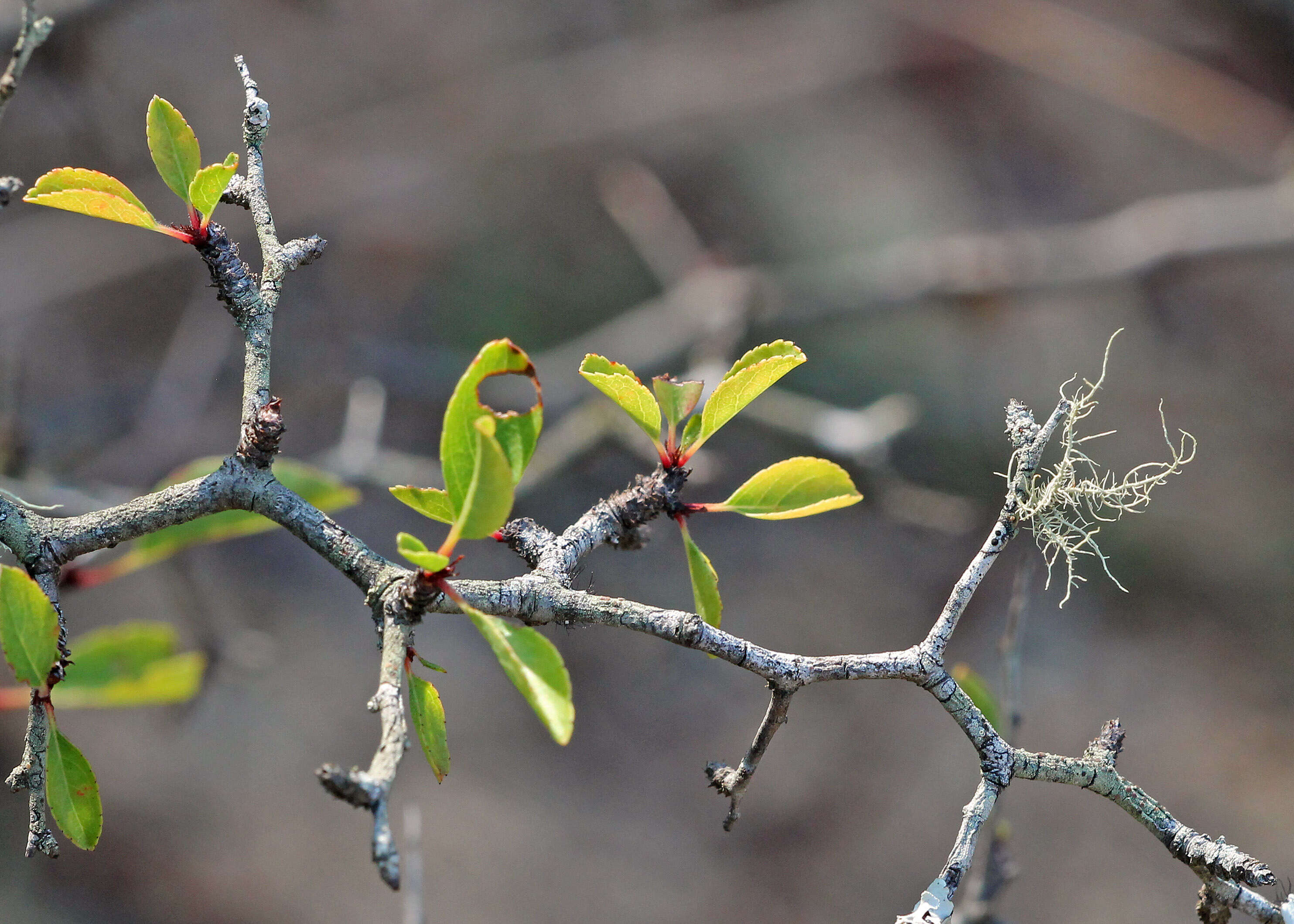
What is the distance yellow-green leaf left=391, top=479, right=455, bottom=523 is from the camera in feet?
1.83

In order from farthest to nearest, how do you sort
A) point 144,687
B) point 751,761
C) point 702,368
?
point 702,368 → point 144,687 → point 751,761

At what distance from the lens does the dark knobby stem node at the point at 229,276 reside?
585mm

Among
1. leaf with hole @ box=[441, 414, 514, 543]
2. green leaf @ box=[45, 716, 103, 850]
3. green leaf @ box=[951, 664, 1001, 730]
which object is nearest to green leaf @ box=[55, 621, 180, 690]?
green leaf @ box=[45, 716, 103, 850]

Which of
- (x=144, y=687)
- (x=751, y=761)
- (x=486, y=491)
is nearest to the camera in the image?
(x=486, y=491)

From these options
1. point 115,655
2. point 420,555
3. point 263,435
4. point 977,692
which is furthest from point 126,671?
point 977,692

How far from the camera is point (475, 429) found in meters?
0.47

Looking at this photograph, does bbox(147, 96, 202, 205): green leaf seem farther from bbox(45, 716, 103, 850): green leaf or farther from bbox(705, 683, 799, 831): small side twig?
bbox(705, 683, 799, 831): small side twig

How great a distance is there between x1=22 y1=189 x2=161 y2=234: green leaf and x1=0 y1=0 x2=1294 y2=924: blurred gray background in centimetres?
111

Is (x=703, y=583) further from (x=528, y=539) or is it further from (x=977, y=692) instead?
(x=977, y=692)

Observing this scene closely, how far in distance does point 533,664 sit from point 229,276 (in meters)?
0.34

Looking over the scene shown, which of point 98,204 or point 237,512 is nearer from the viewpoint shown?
point 98,204

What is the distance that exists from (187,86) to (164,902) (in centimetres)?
196

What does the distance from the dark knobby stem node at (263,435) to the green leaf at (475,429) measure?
13 centimetres

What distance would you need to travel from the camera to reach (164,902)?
189 centimetres
